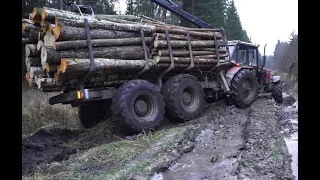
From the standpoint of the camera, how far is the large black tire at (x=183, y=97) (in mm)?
8023

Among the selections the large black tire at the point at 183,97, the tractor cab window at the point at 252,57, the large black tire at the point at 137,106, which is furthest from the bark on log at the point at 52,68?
the tractor cab window at the point at 252,57

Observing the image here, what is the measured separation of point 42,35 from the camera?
6883mm

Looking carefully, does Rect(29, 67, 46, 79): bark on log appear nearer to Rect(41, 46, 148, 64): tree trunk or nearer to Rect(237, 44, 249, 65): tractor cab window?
Rect(41, 46, 148, 64): tree trunk

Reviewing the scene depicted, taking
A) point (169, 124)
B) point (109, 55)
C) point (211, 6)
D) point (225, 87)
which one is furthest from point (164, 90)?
point (211, 6)

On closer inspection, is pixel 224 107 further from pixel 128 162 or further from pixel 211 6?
pixel 211 6

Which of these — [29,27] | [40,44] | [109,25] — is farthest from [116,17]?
[40,44]

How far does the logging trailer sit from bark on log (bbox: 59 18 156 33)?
6.4 inches

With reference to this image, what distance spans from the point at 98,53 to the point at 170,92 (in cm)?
206

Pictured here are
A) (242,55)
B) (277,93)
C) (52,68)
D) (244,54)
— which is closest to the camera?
(52,68)

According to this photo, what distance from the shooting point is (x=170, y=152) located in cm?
548

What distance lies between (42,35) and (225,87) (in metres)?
5.52

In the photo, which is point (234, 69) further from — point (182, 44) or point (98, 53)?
point (98, 53)

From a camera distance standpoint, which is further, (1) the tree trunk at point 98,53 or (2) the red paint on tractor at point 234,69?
(2) the red paint on tractor at point 234,69

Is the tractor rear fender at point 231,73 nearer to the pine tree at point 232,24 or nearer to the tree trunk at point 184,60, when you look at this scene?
the tree trunk at point 184,60
